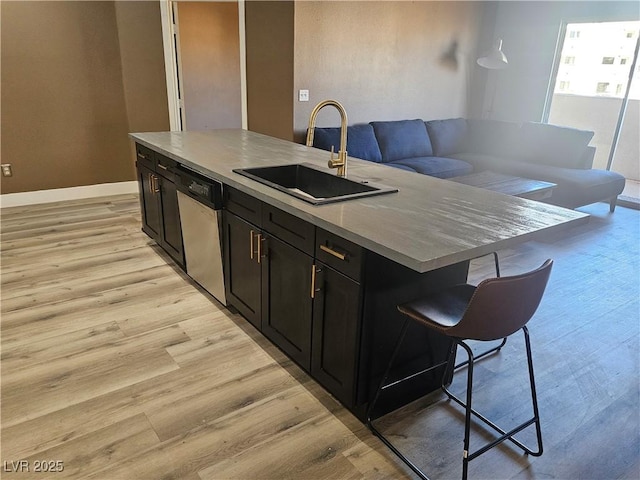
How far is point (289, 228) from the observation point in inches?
80.8

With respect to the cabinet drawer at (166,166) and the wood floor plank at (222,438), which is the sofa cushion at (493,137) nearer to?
the cabinet drawer at (166,166)

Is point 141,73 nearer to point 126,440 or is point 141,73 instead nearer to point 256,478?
point 126,440

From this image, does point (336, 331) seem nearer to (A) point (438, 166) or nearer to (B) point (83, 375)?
(B) point (83, 375)

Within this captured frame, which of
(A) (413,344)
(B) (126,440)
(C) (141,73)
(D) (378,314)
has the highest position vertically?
(C) (141,73)

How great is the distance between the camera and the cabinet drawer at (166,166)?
304 cm

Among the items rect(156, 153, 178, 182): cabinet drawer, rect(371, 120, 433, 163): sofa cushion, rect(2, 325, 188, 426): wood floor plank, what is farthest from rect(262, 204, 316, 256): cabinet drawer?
rect(371, 120, 433, 163): sofa cushion

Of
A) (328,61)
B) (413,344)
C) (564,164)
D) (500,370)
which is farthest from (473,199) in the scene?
(564,164)

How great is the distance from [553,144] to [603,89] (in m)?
1.29

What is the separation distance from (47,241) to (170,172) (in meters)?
1.61

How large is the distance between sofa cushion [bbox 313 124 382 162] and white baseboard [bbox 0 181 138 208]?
2.32m

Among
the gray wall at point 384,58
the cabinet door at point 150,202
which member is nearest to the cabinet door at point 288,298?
the cabinet door at point 150,202

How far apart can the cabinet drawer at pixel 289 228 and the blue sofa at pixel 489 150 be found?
2500mm

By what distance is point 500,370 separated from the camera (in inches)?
93.7

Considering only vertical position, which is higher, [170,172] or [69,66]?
[69,66]
